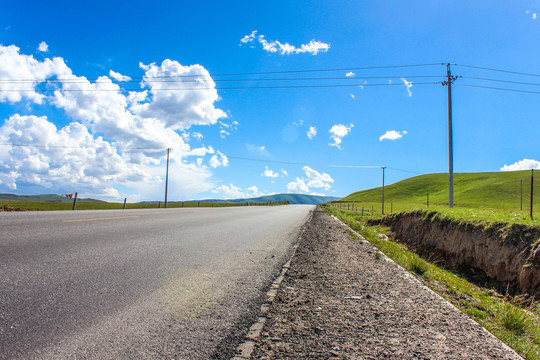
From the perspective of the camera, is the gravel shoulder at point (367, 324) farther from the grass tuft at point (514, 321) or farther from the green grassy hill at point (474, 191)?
the green grassy hill at point (474, 191)

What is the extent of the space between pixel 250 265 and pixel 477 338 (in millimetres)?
3542

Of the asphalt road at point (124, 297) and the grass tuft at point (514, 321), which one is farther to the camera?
the grass tuft at point (514, 321)

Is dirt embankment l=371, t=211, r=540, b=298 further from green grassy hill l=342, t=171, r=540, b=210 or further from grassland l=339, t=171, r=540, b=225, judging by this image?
green grassy hill l=342, t=171, r=540, b=210

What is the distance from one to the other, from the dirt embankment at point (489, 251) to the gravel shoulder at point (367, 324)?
113 inches

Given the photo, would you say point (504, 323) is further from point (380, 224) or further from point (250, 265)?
point (380, 224)

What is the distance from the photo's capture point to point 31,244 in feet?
19.2

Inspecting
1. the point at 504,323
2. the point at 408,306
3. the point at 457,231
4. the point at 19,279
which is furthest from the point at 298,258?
the point at 457,231

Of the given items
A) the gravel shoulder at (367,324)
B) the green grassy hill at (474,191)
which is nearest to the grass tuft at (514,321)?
the gravel shoulder at (367,324)

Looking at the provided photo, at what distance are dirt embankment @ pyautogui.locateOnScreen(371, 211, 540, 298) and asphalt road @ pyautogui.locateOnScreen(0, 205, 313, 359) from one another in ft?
16.5

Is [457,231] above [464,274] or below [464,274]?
above

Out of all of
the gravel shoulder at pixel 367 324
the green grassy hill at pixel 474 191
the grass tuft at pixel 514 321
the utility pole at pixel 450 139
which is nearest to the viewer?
the gravel shoulder at pixel 367 324

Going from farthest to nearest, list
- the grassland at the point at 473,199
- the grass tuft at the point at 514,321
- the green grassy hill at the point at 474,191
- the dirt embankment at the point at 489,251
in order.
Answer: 1. the green grassy hill at the point at 474,191
2. the grassland at the point at 473,199
3. the dirt embankment at the point at 489,251
4. the grass tuft at the point at 514,321

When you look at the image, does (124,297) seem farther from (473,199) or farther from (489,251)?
(473,199)

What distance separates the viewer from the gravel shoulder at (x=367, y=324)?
225 cm
